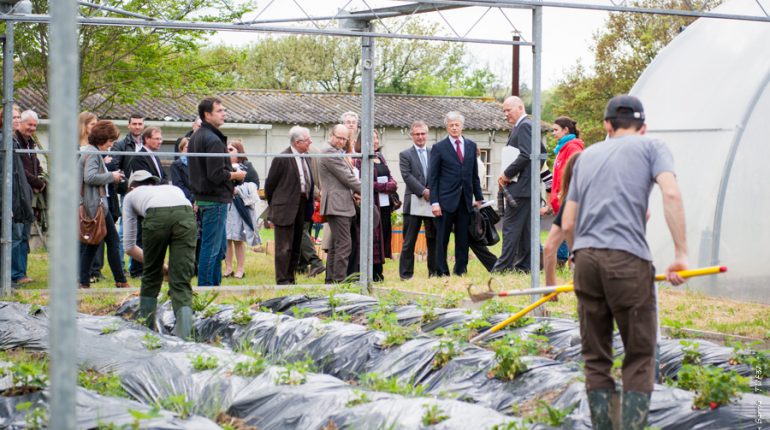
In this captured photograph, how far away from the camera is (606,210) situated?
4898 millimetres

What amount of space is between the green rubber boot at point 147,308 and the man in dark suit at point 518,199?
4.67 m

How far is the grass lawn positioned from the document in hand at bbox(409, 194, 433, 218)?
2.48 feet

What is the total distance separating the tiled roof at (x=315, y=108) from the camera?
34.9 m

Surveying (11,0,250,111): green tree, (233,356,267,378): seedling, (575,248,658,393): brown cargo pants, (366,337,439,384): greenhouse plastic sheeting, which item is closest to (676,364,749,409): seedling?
(575,248,658,393): brown cargo pants

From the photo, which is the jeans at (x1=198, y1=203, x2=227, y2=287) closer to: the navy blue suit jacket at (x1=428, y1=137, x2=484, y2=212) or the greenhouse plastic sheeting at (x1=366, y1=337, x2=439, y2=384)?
the navy blue suit jacket at (x1=428, y1=137, x2=484, y2=212)

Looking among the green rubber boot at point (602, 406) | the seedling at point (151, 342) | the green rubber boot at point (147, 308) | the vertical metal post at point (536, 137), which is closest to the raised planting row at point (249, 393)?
the seedling at point (151, 342)

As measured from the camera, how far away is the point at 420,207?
1213 centimetres

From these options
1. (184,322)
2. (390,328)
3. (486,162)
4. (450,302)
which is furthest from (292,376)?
(486,162)

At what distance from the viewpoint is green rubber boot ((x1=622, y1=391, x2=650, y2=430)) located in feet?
15.7

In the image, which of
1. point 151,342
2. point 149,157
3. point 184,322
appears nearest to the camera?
point 151,342

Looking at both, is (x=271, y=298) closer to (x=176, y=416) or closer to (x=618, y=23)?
(x=176, y=416)

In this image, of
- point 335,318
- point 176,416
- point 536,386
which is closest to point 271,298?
point 335,318

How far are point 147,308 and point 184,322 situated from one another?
1.59ft

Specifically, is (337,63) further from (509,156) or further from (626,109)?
(626,109)
